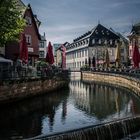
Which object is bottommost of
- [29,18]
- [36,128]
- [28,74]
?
[36,128]

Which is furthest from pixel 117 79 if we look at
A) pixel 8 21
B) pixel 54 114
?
pixel 54 114

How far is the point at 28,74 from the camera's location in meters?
45.7

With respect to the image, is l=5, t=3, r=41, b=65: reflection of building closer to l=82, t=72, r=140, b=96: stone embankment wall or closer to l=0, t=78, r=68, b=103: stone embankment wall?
l=0, t=78, r=68, b=103: stone embankment wall

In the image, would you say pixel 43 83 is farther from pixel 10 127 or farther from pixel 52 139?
pixel 52 139

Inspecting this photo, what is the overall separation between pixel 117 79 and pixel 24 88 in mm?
29982

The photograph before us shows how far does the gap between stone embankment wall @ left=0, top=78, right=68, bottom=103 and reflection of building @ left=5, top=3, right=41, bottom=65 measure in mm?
8177

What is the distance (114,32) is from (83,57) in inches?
599

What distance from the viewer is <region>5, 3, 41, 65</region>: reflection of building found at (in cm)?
5859

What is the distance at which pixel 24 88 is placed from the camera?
1693 inches

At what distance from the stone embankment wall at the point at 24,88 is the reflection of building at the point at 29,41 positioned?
26.8 ft

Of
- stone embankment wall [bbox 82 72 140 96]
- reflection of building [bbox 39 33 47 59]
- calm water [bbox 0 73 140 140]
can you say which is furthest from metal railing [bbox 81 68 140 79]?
reflection of building [bbox 39 33 47 59]

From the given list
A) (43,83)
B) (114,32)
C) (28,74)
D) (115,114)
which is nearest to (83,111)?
(115,114)

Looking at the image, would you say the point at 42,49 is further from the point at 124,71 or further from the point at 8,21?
the point at 8,21

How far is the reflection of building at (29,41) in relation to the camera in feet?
192
